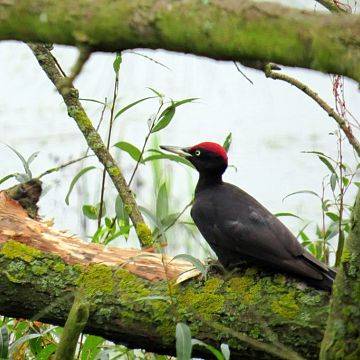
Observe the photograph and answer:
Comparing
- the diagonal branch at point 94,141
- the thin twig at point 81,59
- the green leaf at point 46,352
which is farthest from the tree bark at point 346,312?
the diagonal branch at point 94,141

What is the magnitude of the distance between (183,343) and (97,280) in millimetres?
504

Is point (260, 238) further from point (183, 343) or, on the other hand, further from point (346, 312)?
point (346, 312)

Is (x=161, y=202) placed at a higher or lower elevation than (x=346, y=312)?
lower

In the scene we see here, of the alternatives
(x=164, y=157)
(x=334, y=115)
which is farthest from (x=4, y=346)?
(x=334, y=115)

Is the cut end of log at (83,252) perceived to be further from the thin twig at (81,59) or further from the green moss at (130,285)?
the thin twig at (81,59)

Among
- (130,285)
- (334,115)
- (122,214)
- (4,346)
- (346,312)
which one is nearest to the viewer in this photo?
(346,312)

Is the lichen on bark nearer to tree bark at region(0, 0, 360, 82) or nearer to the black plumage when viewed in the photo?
the black plumage

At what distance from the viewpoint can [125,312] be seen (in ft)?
10.8

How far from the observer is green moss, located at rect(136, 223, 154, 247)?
13.7ft

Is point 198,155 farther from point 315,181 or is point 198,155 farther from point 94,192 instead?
point 315,181

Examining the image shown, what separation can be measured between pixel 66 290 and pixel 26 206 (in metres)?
0.47

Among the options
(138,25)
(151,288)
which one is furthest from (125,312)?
(138,25)

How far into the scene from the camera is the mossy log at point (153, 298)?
127 inches

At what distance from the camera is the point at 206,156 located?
4.32 meters
